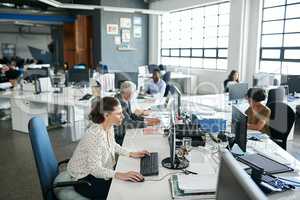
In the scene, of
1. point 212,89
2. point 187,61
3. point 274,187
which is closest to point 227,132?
point 274,187

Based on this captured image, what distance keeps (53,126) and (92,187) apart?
3958 millimetres

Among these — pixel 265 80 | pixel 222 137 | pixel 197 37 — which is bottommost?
pixel 222 137

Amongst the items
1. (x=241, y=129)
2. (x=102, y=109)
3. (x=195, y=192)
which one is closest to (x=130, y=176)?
(x=195, y=192)

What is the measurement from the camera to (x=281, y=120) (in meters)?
3.27

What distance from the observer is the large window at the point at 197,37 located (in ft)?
28.1

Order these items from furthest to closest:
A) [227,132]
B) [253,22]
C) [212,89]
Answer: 1. [212,89]
2. [253,22]
3. [227,132]

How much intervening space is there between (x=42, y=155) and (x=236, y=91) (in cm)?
347

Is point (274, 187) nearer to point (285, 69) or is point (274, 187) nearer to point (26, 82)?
point (26, 82)

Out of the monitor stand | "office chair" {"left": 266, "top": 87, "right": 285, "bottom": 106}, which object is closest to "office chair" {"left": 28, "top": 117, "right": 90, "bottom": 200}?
the monitor stand

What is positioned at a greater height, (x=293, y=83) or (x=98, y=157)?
(x=293, y=83)

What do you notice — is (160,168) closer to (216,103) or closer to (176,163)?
(176,163)

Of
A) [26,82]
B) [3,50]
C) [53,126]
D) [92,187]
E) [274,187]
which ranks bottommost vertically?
[53,126]

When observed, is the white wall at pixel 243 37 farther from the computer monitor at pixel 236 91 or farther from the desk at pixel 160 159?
the desk at pixel 160 159

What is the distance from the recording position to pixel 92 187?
2023mm
